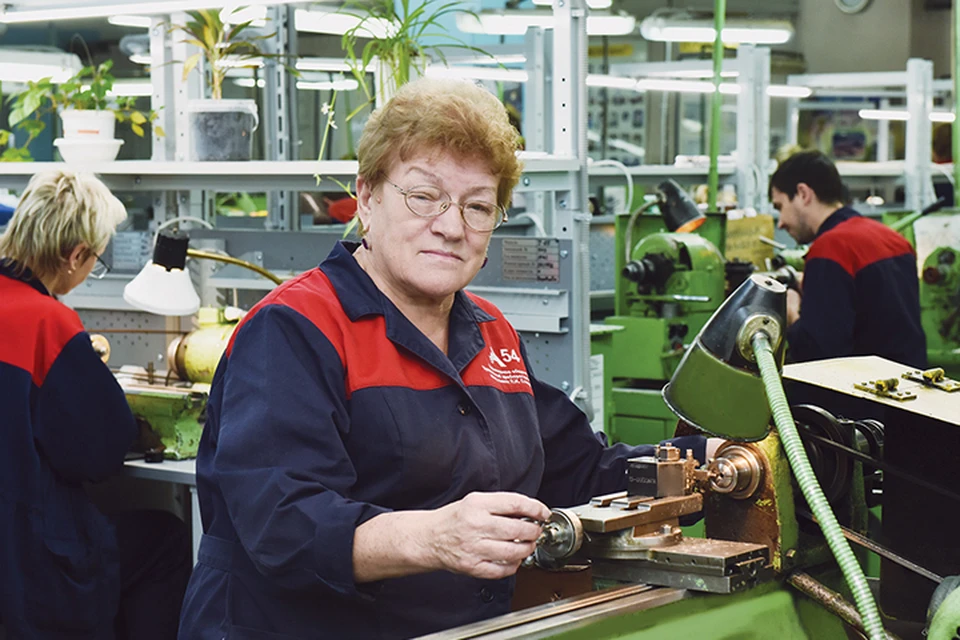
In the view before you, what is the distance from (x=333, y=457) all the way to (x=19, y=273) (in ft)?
5.27

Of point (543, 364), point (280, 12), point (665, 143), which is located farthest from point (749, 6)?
point (543, 364)

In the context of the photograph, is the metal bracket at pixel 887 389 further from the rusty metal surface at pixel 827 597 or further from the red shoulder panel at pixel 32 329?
the red shoulder panel at pixel 32 329

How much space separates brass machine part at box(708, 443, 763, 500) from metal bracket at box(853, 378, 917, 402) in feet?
0.50

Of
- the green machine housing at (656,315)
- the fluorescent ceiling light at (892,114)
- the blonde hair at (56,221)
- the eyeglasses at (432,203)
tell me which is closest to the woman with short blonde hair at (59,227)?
the blonde hair at (56,221)

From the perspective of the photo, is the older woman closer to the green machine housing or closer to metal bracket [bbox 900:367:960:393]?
metal bracket [bbox 900:367:960:393]

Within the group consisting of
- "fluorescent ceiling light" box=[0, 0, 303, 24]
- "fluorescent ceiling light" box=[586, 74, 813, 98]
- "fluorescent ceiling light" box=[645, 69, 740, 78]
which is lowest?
"fluorescent ceiling light" box=[0, 0, 303, 24]

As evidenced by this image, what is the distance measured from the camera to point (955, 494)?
50.9 inches

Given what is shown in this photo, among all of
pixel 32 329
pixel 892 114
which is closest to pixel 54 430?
pixel 32 329

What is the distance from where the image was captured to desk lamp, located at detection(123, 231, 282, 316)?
2.76m

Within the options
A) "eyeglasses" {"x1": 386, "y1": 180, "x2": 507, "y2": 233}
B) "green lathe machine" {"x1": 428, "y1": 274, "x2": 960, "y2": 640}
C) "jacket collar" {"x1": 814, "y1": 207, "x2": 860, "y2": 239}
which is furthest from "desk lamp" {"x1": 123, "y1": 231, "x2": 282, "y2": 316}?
"jacket collar" {"x1": 814, "y1": 207, "x2": 860, "y2": 239}

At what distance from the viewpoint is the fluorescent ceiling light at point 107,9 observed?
2.67 meters

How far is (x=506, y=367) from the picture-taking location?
1623 mm

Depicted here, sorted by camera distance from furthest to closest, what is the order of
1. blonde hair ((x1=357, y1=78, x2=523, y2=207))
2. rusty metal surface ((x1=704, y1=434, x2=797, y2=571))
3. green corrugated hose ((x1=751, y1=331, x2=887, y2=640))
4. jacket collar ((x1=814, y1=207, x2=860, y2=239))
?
jacket collar ((x1=814, y1=207, x2=860, y2=239)) < blonde hair ((x1=357, y1=78, x2=523, y2=207)) < rusty metal surface ((x1=704, y1=434, x2=797, y2=571)) < green corrugated hose ((x1=751, y1=331, x2=887, y2=640))

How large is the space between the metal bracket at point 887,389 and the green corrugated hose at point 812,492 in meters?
0.14
